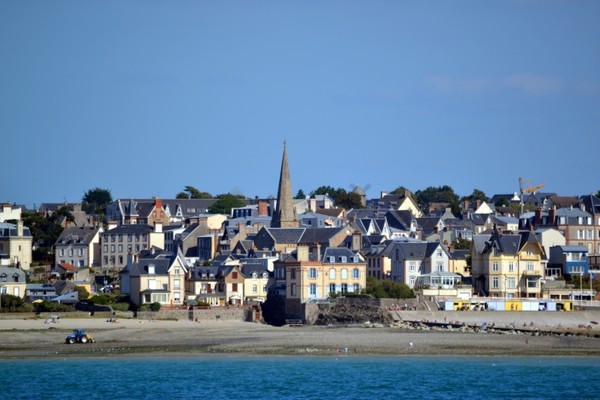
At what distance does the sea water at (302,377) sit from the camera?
212ft

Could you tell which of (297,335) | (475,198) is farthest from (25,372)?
(475,198)

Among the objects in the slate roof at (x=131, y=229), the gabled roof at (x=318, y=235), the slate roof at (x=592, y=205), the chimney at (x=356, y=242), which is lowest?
the chimney at (x=356, y=242)

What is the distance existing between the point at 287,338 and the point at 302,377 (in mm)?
10750

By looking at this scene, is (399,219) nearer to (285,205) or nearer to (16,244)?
(285,205)

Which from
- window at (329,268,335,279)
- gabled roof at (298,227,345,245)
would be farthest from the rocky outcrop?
gabled roof at (298,227,345,245)

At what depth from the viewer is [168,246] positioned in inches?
4729

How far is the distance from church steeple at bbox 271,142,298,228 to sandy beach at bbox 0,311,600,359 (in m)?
30.9

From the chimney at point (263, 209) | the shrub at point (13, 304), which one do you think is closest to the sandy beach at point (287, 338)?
the shrub at point (13, 304)

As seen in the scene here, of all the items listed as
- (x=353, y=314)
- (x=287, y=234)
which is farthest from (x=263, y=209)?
(x=353, y=314)

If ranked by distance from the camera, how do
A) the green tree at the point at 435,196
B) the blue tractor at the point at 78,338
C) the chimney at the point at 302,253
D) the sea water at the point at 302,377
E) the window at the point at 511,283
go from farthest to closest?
the green tree at the point at 435,196, the window at the point at 511,283, the chimney at the point at 302,253, the blue tractor at the point at 78,338, the sea water at the point at 302,377

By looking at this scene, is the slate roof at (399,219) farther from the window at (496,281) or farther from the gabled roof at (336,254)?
the gabled roof at (336,254)

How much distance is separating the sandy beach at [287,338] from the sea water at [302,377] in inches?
65.9

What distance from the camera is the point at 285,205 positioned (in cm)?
12188

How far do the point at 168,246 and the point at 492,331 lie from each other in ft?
135
